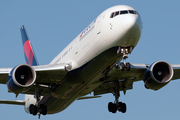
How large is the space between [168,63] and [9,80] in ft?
38.9

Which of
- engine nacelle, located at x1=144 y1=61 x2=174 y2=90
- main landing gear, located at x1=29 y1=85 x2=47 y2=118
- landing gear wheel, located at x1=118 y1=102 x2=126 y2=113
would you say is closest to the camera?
engine nacelle, located at x1=144 y1=61 x2=174 y2=90

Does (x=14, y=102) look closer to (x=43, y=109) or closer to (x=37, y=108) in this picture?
(x=37, y=108)

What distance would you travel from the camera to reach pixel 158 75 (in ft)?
92.2

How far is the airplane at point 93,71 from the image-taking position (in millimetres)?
22861

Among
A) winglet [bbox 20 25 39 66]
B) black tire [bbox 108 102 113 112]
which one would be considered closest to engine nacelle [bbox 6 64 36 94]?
black tire [bbox 108 102 113 112]

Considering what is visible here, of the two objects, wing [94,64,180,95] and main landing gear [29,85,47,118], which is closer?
wing [94,64,180,95]

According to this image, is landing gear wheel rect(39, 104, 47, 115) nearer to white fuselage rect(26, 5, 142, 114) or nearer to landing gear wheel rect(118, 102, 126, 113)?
white fuselage rect(26, 5, 142, 114)

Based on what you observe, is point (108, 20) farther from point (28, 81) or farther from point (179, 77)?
point (179, 77)

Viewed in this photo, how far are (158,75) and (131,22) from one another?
751 cm

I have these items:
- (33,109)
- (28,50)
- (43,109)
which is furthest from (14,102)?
(28,50)

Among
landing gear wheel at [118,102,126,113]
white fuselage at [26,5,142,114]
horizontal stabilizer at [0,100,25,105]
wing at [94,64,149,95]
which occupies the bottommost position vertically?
landing gear wheel at [118,102,126,113]

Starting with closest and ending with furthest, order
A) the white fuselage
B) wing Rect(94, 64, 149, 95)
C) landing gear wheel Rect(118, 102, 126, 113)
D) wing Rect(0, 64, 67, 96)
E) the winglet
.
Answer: the white fuselage, wing Rect(0, 64, 67, 96), wing Rect(94, 64, 149, 95), landing gear wheel Rect(118, 102, 126, 113), the winglet

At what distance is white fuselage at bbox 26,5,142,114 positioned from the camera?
73.0 feet

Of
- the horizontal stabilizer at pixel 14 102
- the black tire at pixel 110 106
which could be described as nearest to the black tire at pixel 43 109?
the horizontal stabilizer at pixel 14 102
